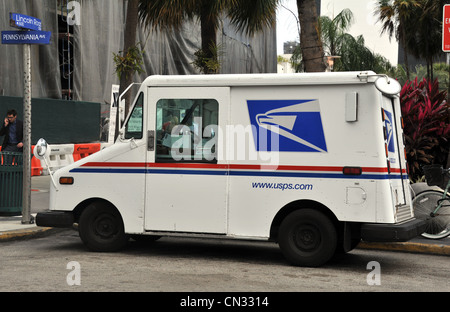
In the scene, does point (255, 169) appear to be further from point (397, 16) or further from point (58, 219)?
point (397, 16)

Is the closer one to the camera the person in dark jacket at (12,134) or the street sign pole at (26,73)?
the street sign pole at (26,73)

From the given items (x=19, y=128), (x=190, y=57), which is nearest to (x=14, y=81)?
(x=19, y=128)

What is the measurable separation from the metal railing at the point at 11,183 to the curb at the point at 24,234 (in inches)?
49.3

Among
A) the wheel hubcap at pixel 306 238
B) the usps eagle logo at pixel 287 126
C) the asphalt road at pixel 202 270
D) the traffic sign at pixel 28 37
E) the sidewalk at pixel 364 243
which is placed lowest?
the asphalt road at pixel 202 270

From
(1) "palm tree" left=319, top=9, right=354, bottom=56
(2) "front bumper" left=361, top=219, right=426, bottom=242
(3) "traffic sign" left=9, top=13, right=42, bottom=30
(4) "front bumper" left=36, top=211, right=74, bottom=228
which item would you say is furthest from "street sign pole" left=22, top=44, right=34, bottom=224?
(1) "palm tree" left=319, top=9, right=354, bottom=56

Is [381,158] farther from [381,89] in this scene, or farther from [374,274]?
[374,274]

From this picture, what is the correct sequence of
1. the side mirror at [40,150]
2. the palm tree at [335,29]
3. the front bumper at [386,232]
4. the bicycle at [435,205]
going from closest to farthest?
1. the front bumper at [386,232]
2. the side mirror at [40,150]
3. the bicycle at [435,205]
4. the palm tree at [335,29]

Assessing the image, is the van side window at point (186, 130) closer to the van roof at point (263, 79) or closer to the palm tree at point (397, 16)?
the van roof at point (263, 79)

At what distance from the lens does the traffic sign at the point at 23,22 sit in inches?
426

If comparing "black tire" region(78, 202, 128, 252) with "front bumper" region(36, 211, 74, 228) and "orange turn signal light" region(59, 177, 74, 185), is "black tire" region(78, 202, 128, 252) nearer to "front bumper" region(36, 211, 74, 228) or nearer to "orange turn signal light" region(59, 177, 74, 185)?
"front bumper" region(36, 211, 74, 228)

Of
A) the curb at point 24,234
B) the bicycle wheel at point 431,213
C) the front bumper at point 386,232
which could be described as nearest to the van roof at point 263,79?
the front bumper at point 386,232

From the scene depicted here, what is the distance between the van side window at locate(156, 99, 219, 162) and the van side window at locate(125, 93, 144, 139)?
23cm

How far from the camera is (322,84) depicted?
8.27 metres
